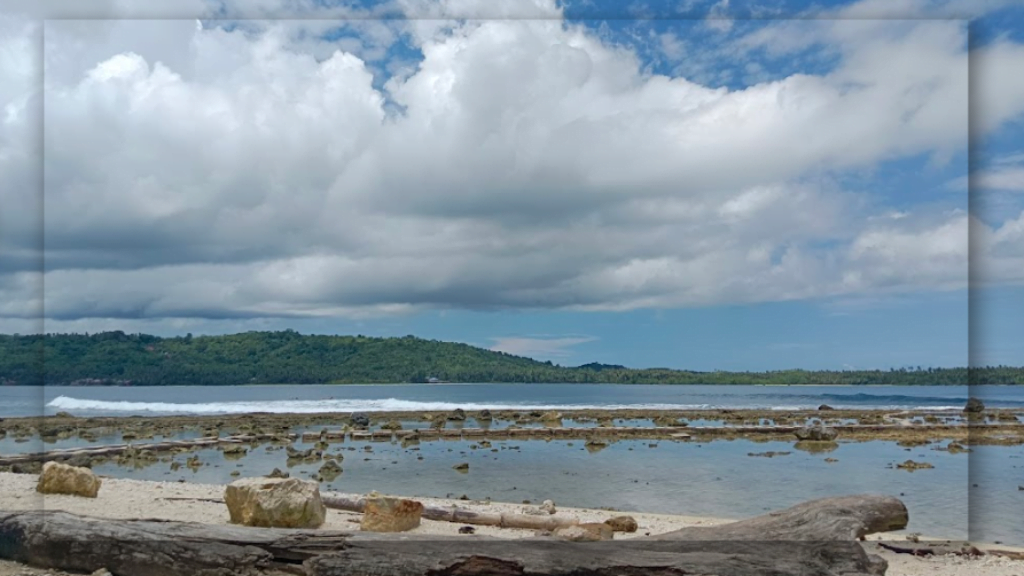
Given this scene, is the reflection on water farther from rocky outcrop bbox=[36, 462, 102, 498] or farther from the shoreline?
rocky outcrop bbox=[36, 462, 102, 498]

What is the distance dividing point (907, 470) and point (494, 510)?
40.5 ft

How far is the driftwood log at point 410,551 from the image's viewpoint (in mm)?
6109

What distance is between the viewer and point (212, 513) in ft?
33.8

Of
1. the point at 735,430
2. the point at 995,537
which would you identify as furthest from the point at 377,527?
the point at 735,430

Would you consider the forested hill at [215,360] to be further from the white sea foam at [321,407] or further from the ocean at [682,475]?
the white sea foam at [321,407]

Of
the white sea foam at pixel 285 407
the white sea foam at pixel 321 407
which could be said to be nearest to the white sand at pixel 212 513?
the white sea foam at pixel 321 407

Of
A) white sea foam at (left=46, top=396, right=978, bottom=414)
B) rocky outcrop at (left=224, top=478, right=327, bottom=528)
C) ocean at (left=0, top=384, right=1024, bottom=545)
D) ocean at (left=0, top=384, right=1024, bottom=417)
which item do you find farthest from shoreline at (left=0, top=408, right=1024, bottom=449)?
rocky outcrop at (left=224, top=478, right=327, bottom=528)

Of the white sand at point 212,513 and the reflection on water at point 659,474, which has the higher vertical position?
the white sand at point 212,513

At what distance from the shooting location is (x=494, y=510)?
11.6m

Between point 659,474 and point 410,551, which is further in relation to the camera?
point 659,474

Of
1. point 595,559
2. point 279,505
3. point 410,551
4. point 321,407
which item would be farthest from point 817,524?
point 321,407

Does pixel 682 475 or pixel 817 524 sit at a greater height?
pixel 817 524

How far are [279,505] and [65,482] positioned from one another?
15.9 feet

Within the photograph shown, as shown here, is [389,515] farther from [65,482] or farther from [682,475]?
[682,475]
